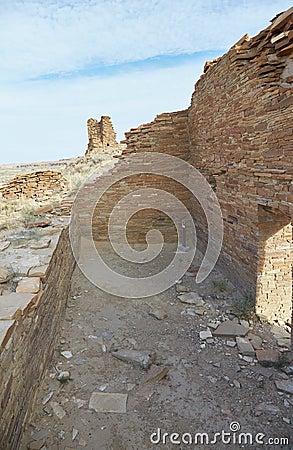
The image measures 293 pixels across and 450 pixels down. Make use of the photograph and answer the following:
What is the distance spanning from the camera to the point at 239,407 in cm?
290

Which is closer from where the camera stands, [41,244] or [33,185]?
[41,244]

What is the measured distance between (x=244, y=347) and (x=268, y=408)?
91 centimetres

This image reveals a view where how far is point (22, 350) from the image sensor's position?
7.84ft

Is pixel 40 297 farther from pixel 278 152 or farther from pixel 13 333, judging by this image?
pixel 278 152

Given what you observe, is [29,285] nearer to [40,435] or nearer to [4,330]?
[4,330]

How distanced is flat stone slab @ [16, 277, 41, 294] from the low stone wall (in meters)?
0.07

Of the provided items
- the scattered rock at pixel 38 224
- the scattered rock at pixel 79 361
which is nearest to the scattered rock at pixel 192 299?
the scattered rock at pixel 79 361

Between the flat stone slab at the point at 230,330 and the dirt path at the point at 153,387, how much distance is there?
0.10m

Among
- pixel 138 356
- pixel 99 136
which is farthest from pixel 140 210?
pixel 99 136

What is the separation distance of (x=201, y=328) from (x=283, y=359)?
1.10m

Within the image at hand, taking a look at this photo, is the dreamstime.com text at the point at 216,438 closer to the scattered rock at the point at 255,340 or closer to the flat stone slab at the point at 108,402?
the flat stone slab at the point at 108,402

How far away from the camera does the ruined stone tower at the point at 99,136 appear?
1411 cm

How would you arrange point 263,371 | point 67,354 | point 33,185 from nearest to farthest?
point 263,371
point 67,354
point 33,185

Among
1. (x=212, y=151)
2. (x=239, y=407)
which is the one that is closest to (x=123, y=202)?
(x=212, y=151)
